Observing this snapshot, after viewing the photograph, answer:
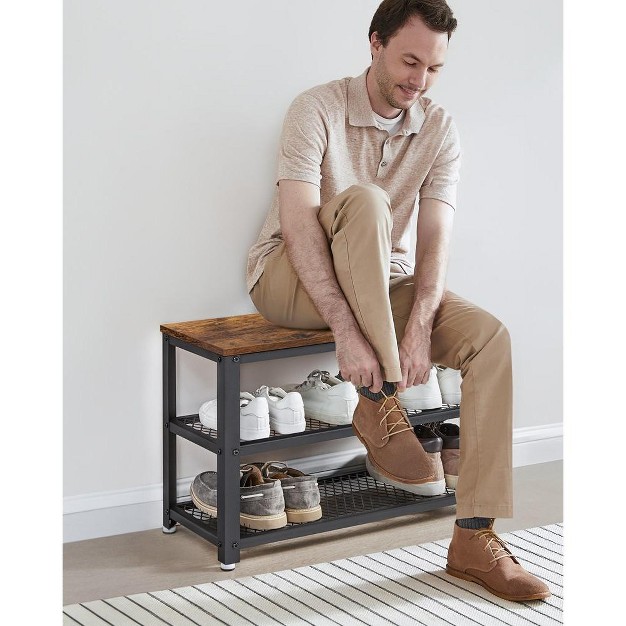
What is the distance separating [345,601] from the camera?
1.86 meters

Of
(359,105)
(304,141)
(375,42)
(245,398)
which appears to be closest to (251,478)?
(245,398)

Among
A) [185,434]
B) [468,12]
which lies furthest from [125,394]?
[468,12]

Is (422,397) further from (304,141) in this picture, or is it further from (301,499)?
(304,141)

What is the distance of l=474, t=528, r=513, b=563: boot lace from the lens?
6.20 feet

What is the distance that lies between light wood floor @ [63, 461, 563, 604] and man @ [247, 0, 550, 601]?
0.30 m

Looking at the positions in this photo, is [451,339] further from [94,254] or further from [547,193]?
[547,193]

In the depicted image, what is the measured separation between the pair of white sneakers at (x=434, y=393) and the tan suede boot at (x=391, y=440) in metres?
0.39

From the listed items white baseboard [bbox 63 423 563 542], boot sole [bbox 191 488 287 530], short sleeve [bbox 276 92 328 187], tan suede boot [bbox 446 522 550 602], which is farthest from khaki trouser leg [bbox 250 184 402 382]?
white baseboard [bbox 63 423 563 542]

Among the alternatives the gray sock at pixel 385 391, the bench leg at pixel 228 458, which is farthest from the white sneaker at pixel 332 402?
the gray sock at pixel 385 391

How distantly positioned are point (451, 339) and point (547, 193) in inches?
40.0

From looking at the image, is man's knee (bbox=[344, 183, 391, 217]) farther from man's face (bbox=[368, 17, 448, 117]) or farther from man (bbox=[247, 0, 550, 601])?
man's face (bbox=[368, 17, 448, 117])

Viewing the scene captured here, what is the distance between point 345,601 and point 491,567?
301 mm
